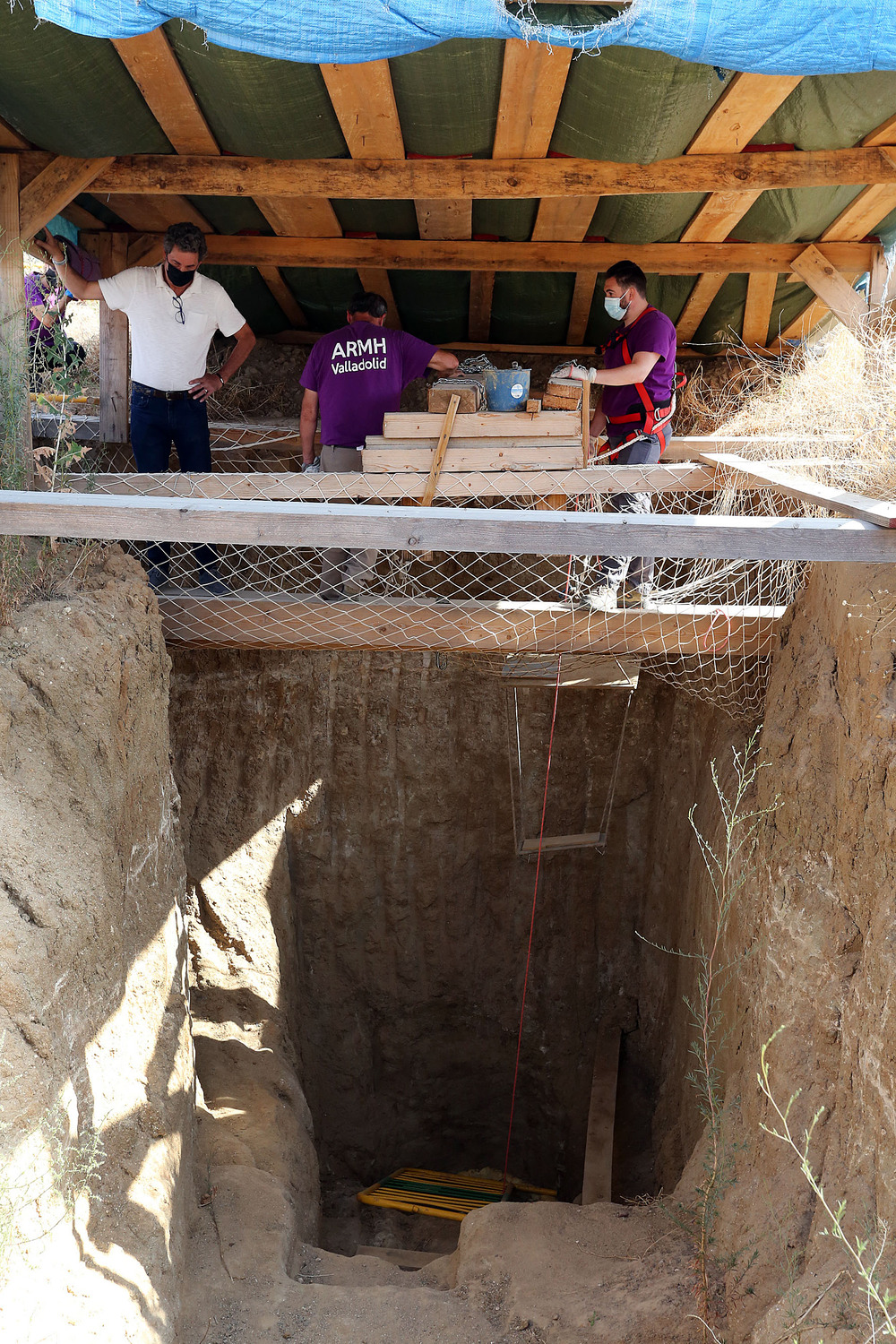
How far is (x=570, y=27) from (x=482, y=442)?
54.5 inches

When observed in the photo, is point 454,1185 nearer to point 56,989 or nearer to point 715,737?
point 715,737

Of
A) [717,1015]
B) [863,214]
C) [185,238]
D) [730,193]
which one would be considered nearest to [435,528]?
[185,238]

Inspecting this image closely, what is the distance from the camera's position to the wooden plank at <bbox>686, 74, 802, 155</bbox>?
3605mm

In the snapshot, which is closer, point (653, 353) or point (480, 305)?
point (653, 353)

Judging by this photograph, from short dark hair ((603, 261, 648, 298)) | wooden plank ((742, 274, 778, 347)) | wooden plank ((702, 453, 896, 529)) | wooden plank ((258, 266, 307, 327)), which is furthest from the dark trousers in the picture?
wooden plank ((258, 266, 307, 327))

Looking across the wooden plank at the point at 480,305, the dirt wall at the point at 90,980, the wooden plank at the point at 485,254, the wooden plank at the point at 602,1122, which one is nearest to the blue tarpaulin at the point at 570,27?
the dirt wall at the point at 90,980

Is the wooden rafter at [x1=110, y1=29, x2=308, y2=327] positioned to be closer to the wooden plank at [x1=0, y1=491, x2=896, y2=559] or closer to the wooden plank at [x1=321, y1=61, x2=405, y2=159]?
the wooden plank at [x1=321, y1=61, x2=405, y2=159]

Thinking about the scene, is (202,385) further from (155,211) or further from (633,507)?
(633,507)

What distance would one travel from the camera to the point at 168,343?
4.39 m

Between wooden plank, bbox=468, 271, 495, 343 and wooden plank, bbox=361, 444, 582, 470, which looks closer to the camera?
wooden plank, bbox=361, 444, 582, 470

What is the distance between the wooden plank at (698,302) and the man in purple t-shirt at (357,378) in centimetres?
224

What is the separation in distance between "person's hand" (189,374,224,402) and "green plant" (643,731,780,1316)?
290cm

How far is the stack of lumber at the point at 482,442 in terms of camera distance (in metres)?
3.78

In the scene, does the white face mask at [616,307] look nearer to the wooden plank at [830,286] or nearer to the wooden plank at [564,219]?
the wooden plank at [564,219]
